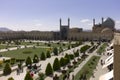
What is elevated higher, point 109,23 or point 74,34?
point 109,23

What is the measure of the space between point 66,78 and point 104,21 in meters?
77.7

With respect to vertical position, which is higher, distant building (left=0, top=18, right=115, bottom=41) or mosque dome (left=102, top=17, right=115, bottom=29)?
mosque dome (left=102, top=17, right=115, bottom=29)

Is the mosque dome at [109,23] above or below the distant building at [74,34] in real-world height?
above

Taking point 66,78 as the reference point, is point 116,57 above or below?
above

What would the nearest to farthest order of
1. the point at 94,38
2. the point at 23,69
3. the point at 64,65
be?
the point at 23,69, the point at 64,65, the point at 94,38

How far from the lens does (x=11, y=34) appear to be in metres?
98.6

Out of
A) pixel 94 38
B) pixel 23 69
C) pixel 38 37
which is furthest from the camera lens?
pixel 38 37

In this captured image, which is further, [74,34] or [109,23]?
[109,23]

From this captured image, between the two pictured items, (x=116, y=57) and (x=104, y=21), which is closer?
(x=116, y=57)

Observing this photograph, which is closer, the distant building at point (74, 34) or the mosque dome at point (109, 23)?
the distant building at point (74, 34)

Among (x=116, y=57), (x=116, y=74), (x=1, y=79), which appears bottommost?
(x=1, y=79)

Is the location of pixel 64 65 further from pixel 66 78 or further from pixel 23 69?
pixel 66 78

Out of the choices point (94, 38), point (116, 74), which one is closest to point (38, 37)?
point (94, 38)

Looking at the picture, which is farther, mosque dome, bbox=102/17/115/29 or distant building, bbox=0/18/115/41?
mosque dome, bbox=102/17/115/29
